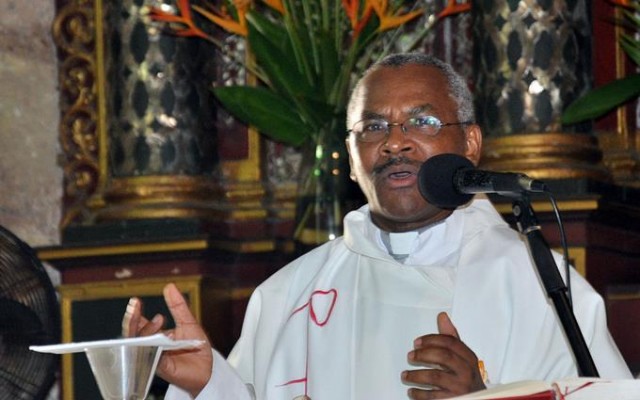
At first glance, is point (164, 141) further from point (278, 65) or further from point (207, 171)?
point (278, 65)

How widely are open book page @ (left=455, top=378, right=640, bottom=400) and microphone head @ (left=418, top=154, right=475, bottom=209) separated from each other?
2.16 feet

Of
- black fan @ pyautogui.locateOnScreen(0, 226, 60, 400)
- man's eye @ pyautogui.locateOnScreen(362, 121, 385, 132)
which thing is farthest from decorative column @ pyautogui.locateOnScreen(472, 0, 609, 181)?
man's eye @ pyautogui.locateOnScreen(362, 121, 385, 132)

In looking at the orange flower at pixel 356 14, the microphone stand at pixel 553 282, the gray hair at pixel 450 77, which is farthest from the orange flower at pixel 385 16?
the microphone stand at pixel 553 282

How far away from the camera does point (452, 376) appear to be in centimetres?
378

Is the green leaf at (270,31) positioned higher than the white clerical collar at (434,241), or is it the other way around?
the green leaf at (270,31)

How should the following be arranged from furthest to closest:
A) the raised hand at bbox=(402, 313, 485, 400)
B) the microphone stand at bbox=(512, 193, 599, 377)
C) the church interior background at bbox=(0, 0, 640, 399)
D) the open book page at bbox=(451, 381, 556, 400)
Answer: the church interior background at bbox=(0, 0, 640, 399)
the raised hand at bbox=(402, 313, 485, 400)
the microphone stand at bbox=(512, 193, 599, 377)
the open book page at bbox=(451, 381, 556, 400)

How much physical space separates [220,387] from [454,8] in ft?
9.77

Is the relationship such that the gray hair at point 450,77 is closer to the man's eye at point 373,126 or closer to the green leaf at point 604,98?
the man's eye at point 373,126

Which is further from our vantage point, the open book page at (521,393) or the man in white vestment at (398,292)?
the man in white vestment at (398,292)

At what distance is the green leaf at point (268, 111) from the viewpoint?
277 inches

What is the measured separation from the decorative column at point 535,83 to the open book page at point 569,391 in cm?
373

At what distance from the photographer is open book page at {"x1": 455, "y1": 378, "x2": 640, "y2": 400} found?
3254 mm

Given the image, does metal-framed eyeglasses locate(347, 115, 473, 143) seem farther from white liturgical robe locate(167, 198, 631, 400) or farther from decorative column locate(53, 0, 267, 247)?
decorative column locate(53, 0, 267, 247)

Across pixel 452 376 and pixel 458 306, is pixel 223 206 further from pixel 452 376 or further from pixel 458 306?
pixel 452 376
